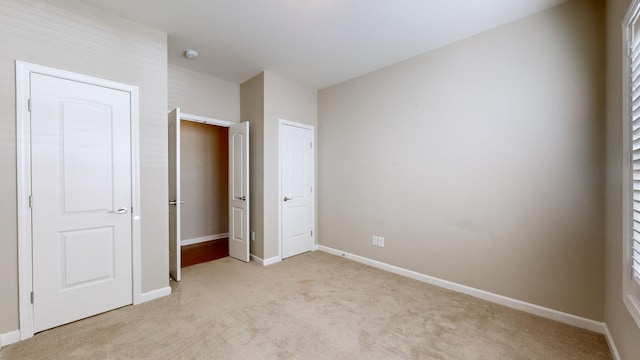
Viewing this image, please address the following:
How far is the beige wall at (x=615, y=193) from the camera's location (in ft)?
5.56

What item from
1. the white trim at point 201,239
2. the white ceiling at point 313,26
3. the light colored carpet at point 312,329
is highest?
the white ceiling at point 313,26

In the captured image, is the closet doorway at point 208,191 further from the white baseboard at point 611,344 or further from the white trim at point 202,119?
the white baseboard at point 611,344

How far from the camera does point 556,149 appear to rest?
2.30 metres

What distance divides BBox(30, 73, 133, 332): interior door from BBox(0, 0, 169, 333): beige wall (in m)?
0.12

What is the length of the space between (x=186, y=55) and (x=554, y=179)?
161 inches

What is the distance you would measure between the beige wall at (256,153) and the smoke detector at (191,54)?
89cm

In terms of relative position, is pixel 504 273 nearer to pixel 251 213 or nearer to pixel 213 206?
pixel 251 213

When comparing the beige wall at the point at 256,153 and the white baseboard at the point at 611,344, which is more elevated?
the beige wall at the point at 256,153

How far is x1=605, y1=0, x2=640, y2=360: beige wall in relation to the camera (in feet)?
5.56

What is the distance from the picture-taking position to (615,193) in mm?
1854

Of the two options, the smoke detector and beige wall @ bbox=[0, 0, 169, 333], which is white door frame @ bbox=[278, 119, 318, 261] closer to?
the smoke detector

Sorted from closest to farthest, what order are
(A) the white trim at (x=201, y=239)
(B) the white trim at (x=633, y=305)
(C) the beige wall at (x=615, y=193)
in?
(B) the white trim at (x=633, y=305) < (C) the beige wall at (x=615, y=193) < (A) the white trim at (x=201, y=239)

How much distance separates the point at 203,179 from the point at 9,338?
3504mm

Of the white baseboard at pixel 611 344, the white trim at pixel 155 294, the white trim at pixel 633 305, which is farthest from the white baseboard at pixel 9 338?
the white baseboard at pixel 611 344
